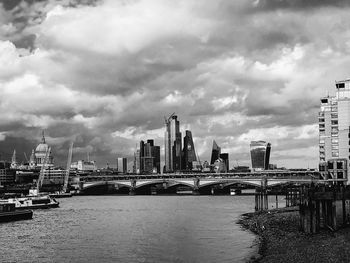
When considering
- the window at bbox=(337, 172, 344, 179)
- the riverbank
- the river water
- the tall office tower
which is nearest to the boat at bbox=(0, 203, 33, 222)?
the river water

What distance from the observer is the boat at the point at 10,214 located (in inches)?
3764

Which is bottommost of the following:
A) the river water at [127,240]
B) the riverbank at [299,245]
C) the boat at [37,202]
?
the river water at [127,240]

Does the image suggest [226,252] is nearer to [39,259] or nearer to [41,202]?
[39,259]

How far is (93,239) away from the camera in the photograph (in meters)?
69.2

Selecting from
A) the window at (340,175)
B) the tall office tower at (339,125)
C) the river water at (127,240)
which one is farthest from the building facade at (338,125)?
the river water at (127,240)

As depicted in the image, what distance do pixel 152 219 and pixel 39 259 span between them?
46367 mm

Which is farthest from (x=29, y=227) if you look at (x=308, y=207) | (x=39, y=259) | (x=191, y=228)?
(x=308, y=207)

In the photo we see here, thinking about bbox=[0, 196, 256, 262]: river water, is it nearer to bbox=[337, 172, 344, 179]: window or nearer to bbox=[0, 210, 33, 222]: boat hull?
bbox=[0, 210, 33, 222]: boat hull

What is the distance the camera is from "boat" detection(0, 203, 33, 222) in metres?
95.6

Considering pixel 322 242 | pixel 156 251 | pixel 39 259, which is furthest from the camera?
pixel 156 251

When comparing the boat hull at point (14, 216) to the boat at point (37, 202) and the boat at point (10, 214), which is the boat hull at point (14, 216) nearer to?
the boat at point (10, 214)

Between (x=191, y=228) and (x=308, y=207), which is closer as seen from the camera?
(x=308, y=207)

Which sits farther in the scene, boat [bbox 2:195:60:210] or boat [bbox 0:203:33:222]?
boat [bbox 2:195:60:210]

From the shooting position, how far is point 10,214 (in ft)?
319
